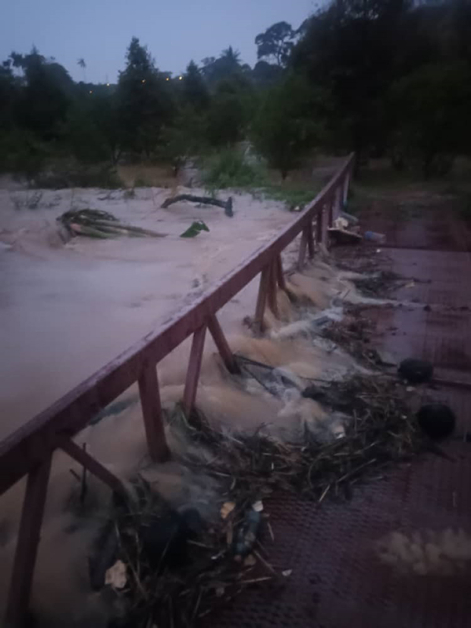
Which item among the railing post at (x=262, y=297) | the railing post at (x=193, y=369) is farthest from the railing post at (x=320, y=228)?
the railing post at (x=193, y=369)

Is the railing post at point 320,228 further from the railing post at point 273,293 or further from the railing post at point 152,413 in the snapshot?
the railing post at point 152,413

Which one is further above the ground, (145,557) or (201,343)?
(201,343)

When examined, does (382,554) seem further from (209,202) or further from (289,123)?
(289,123)

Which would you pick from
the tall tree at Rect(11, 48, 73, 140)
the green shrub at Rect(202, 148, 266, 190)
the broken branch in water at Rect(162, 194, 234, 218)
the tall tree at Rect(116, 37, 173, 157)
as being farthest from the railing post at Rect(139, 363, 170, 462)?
the tall tree at Rect(11, 48, 73, 140)

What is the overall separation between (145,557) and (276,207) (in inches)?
459

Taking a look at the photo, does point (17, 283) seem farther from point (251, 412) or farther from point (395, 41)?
point (395, 41)

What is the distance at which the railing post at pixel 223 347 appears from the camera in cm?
386

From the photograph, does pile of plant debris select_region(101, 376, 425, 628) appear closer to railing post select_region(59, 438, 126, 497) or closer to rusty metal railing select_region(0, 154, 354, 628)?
railing post select_region(59, 438, 126, 497)

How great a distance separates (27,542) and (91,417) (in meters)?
0.51

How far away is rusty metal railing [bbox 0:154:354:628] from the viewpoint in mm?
2158

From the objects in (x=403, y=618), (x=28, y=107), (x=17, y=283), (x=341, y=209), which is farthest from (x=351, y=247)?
(x=28, y=107)

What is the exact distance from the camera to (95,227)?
11.0m

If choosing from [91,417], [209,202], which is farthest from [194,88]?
[91,417]

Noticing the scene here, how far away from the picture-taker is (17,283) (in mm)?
8406
